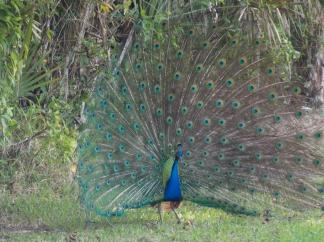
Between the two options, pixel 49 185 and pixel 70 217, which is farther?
pixel 49 185

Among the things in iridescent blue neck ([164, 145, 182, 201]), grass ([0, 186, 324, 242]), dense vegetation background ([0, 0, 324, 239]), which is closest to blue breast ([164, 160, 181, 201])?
iridescent blue neck ([164, 145, 182, 201])

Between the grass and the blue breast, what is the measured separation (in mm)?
288

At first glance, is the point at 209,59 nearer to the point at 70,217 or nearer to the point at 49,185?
the point at 70,217

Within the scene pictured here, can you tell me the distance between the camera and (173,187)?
7.58 metres

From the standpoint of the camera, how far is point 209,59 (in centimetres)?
782

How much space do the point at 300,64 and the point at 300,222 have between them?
22.9 feet

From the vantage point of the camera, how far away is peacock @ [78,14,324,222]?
7547mm

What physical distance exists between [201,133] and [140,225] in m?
1.11

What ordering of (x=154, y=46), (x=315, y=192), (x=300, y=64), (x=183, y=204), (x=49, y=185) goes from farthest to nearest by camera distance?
(x=300, y=64) < (x=49, y=185) < (x=183, y=204) < (x=154, y=46) < (x=315, y=192)

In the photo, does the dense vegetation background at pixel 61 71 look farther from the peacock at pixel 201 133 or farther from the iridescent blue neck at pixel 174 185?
the iridescent blue neck at pixel 174 185

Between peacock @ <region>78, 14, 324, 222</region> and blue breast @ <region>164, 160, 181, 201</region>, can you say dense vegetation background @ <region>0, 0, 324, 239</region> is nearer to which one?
peacock @ <region>78, 14, 324, 222</region>

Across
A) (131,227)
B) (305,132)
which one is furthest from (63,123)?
(305,132)

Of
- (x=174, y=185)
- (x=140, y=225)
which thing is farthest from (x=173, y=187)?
(x=140, y=225)

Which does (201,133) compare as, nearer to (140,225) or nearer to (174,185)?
(174,185)
